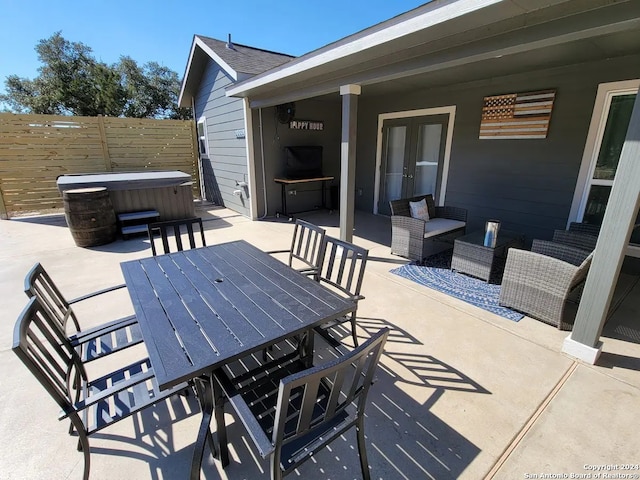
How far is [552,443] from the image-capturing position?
5.24ft

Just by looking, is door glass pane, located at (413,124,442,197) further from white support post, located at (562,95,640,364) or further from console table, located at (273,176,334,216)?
white support post, located at (562,95,640,364)

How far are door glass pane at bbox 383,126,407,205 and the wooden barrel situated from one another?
5.18m

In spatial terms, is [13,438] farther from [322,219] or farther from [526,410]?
[322,219]

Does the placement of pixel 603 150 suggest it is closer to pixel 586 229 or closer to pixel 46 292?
pixel 586 229

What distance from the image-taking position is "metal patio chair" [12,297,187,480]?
3.92 feet

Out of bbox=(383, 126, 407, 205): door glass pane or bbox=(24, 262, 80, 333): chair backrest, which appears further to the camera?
bbox=(383, 126, 407, 205): door glass pane

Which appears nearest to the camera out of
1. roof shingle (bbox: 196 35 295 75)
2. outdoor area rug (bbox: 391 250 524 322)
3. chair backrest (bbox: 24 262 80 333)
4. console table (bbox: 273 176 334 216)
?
chair backrest (bbox: 24 262 80 333)

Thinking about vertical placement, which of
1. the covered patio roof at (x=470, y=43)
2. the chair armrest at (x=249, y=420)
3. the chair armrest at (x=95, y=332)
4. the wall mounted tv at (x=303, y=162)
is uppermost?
the covered patio roof at (x=470, y=43)

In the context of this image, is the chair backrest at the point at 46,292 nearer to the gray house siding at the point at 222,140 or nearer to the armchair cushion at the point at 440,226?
the armchair cushion at the point at 440,226

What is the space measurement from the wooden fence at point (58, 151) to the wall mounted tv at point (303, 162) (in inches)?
147

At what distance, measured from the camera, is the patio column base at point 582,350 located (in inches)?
84.5

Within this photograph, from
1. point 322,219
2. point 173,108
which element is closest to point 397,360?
point 322,219

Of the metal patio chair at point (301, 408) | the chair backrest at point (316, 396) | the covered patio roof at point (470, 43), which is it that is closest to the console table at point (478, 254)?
the covered patio roof at point (470, 43)

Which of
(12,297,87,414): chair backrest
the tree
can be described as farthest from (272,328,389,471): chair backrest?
the tree
